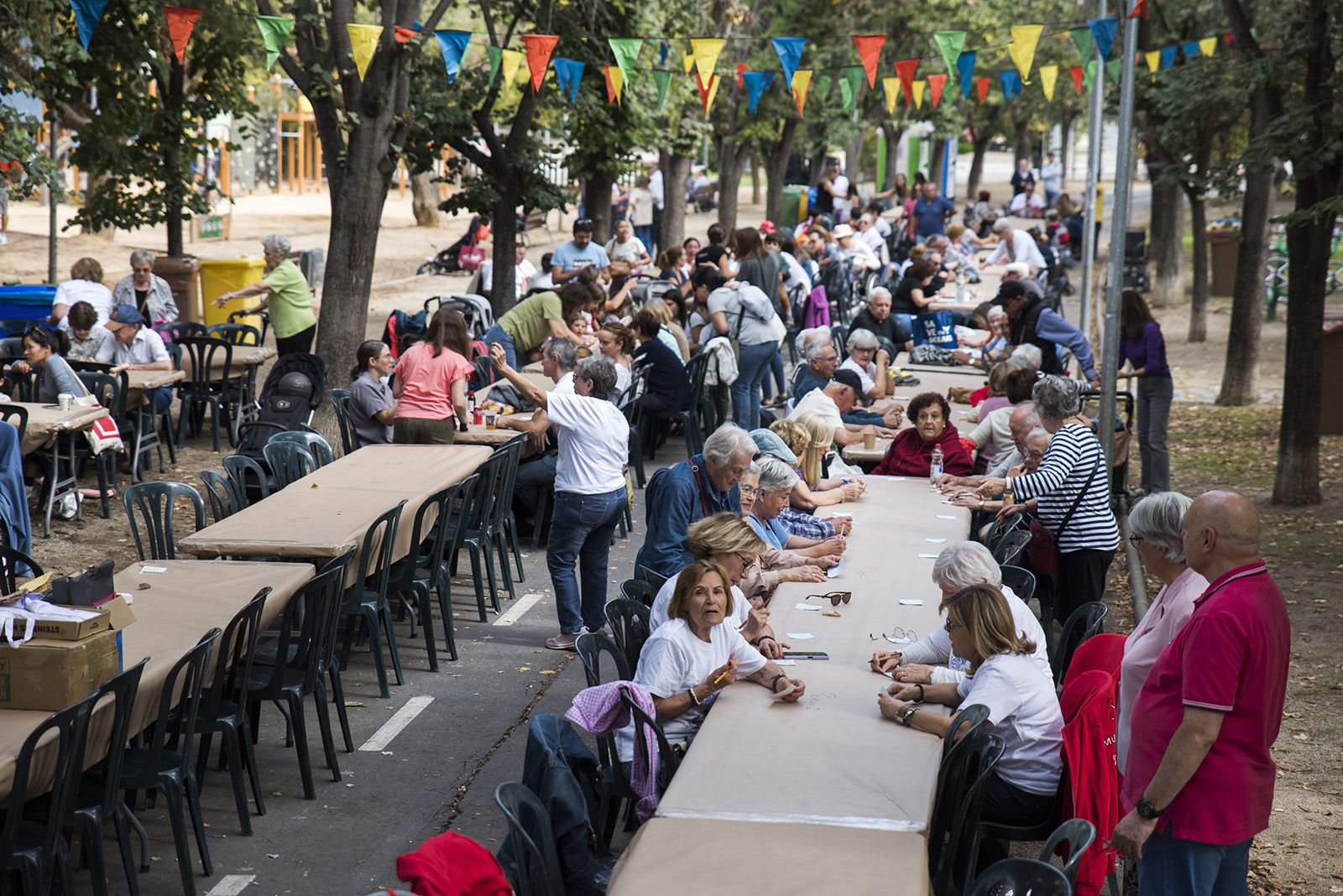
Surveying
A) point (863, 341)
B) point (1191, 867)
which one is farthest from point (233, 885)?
point (863, 341)

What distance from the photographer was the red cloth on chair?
3502mm

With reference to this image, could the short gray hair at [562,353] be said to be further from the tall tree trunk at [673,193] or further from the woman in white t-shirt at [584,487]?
the tall tree trunk at [673,193]

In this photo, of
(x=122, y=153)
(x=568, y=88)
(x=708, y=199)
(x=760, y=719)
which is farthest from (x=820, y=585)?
(x=708, y=199)

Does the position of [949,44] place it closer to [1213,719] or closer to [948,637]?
[948,637]

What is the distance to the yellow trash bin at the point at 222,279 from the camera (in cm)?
1862

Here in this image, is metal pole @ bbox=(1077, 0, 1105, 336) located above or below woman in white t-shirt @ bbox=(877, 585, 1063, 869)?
above

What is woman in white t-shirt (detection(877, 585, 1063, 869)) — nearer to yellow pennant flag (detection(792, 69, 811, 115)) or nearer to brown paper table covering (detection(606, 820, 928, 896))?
brown paper table covering (detection(606, 820, 928, 896))

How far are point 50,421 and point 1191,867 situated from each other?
806cm

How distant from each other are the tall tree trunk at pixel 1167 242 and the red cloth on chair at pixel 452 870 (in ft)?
74.8

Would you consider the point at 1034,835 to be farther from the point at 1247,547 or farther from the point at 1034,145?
the point at 1034,145

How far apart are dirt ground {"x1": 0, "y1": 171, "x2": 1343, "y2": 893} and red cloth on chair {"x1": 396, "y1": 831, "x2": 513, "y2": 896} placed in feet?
10.4

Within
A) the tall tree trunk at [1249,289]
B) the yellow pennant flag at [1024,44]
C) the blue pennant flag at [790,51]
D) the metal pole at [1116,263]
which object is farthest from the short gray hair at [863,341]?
the tall tree trunk at [1249,289]

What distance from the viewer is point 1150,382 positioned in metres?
11.2

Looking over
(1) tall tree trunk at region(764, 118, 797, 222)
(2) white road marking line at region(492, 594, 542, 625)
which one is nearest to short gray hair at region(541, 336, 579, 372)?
(2) white road marking line at region(492, 594, 542, 625)
